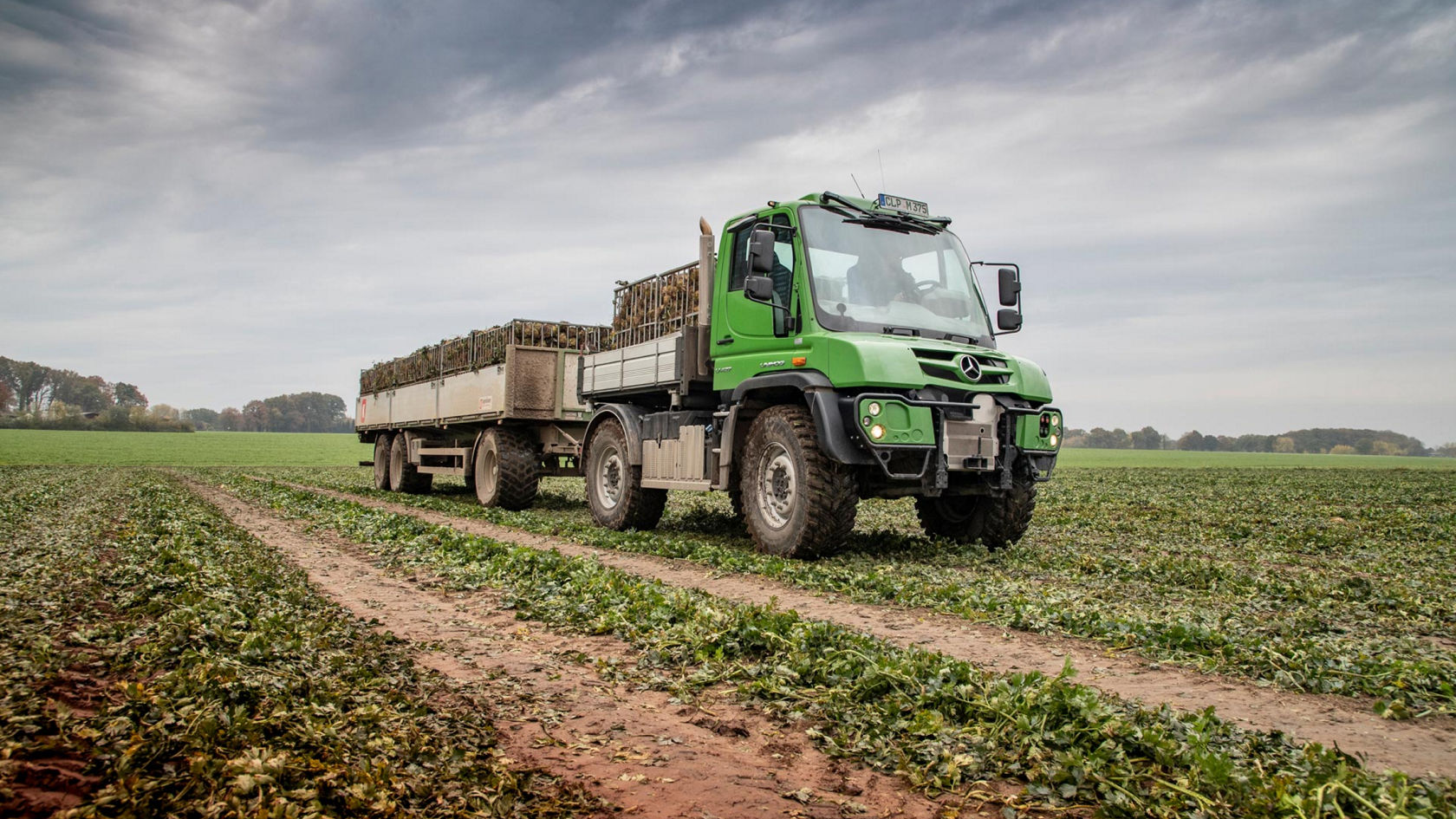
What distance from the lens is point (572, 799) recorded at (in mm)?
3463

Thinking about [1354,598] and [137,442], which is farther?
[137,442]

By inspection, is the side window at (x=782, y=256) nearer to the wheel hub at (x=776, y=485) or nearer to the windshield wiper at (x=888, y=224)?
the windshield wiper at (x=888, y=224)

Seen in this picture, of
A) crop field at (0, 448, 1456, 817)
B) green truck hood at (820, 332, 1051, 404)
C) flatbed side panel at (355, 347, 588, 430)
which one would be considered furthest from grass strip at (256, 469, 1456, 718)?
green truck hood at (820, 332, 1051, 404)

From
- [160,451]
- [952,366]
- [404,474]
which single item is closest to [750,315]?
[952,366]

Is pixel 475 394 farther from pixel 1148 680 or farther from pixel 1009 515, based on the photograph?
pixel 1148 680

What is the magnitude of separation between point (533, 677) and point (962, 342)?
21.5ft

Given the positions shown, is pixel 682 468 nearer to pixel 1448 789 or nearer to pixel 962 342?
pixel 962 342

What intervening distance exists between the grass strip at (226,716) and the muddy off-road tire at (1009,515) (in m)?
7.08

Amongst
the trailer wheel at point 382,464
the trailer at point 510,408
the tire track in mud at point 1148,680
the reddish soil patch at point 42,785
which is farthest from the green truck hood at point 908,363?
the trailer wheel at point 382,464

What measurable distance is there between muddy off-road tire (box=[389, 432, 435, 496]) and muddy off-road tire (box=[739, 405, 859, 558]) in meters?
12.8

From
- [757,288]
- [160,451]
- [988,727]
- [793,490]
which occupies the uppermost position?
[757,288]

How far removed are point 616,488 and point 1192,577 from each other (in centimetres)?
749

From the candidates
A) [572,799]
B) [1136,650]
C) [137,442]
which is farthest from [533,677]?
[137,442]

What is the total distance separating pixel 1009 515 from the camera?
10.6 m
